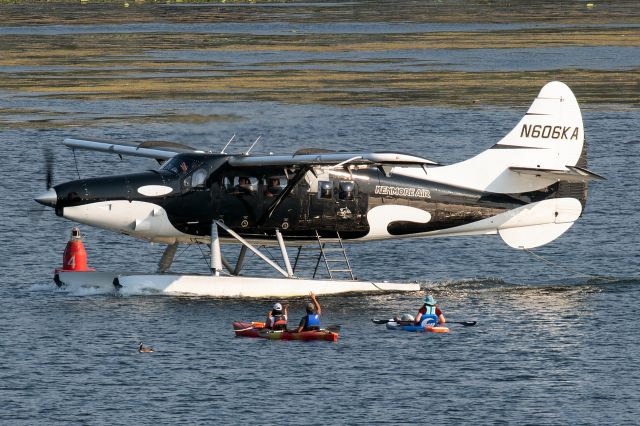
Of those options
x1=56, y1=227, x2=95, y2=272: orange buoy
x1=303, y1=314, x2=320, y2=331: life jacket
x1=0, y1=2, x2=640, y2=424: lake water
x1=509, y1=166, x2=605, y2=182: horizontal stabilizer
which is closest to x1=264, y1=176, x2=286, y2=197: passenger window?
x1=0, y1=2, x2=640, y2=424: lake water

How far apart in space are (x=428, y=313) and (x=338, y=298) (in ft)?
13.9

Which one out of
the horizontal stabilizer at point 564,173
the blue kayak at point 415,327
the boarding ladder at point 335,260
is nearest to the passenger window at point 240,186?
the boarding ladder at point 335,260

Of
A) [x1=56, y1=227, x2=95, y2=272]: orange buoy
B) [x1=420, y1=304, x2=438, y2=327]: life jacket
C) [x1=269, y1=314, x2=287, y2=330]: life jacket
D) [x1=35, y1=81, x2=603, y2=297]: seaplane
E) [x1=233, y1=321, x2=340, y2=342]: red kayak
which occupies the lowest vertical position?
[x1=233, y1=321, x2=340, y2=342]: red kayak

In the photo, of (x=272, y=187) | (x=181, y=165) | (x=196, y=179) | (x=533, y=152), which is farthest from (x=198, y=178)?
(x=533, y=152)

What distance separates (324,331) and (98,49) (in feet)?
241

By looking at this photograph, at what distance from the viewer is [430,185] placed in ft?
122

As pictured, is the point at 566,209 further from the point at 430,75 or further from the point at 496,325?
the point at 430,75

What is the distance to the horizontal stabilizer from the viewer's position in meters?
36.3

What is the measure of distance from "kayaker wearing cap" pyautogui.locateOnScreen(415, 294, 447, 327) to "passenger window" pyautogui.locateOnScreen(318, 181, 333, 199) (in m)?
4.67

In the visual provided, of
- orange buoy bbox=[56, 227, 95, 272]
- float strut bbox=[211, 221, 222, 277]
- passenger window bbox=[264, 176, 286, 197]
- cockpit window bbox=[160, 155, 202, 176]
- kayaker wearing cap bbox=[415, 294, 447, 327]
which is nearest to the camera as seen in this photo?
kayaker wearing cap bbox=[415, 294, 447, 327]

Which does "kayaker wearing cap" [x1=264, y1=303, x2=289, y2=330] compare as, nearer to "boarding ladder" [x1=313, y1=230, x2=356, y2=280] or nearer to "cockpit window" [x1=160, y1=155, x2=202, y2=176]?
"boarding ladder" [x1=313, y1=230, x2=356, y2=280]

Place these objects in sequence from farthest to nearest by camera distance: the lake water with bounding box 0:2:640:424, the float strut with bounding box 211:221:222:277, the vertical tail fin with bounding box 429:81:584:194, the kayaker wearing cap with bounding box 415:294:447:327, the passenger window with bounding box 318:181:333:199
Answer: the vertical tail fin with bounding box 429:81:584:194
the passenger window with bounding box 318:181:333:199
the float strut with bounding box 211:221:222:277
the kayaker wearing cap with bounding box 415:294:447:327
the lake water with bounding box 0:2:640:424

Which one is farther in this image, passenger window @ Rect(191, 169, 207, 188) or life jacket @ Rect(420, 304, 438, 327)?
passenger window @ Rect(191, 169, 207, 188)

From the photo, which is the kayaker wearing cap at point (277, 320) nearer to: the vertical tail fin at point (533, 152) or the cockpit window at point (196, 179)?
the cockpit window at point (196, 179)
